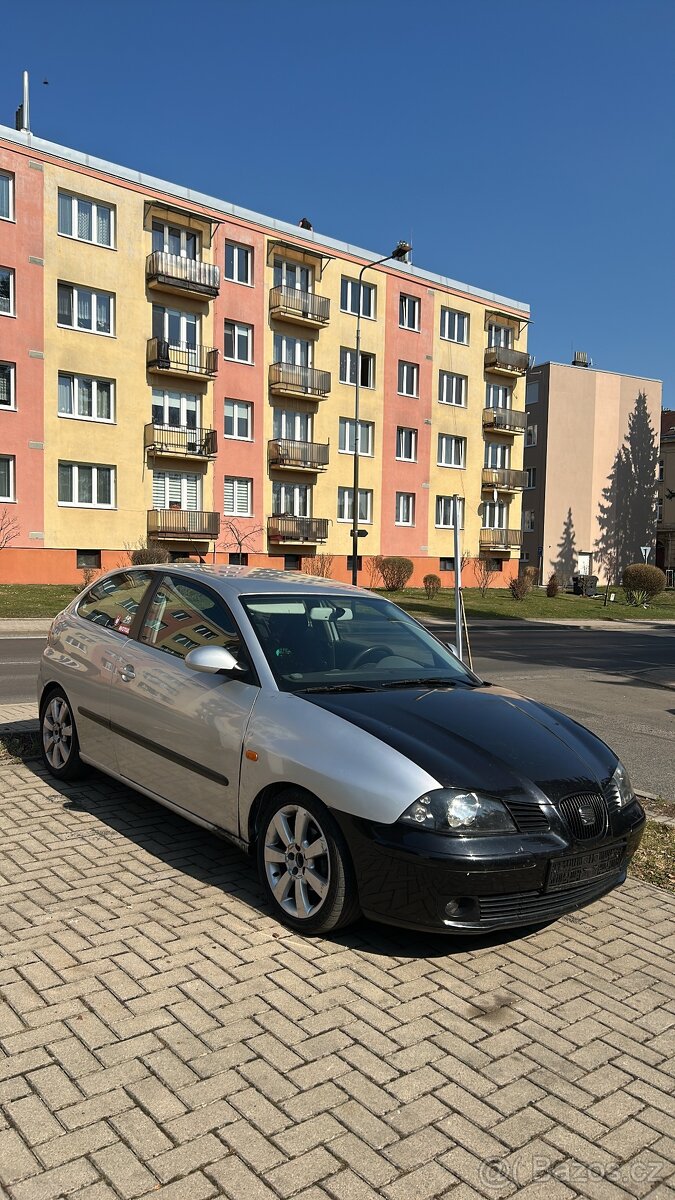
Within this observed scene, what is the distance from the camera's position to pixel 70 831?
16.5 ft

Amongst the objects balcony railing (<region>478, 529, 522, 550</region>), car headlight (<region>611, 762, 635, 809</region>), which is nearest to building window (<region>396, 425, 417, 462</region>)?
balcony railing (<region>478, 529, 522, 550</region>)

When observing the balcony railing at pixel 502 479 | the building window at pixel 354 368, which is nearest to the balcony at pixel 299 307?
the building window at pixel 354 368

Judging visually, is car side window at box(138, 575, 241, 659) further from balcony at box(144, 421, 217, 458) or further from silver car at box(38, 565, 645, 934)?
balcony at box(144, 421, 217, 458)

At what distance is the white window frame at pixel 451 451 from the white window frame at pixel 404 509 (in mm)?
2534

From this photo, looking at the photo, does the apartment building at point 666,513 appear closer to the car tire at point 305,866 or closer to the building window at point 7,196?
the building window at point 7,196

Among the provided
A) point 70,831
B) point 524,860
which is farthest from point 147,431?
point 524,860

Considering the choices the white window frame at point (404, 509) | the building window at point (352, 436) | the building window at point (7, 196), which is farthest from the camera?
the white window frame at point (404, 509)

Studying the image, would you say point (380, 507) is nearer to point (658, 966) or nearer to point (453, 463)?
point (453, 463)

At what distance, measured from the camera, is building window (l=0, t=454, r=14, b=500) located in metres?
29.4

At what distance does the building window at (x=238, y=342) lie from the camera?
35.2 meters

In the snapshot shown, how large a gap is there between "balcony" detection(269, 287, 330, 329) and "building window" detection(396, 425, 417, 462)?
21.4ft

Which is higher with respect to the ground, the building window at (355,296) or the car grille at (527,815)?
the building window at (355,296)

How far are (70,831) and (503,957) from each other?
2.58 metres

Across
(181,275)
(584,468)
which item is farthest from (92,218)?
(584,468)
